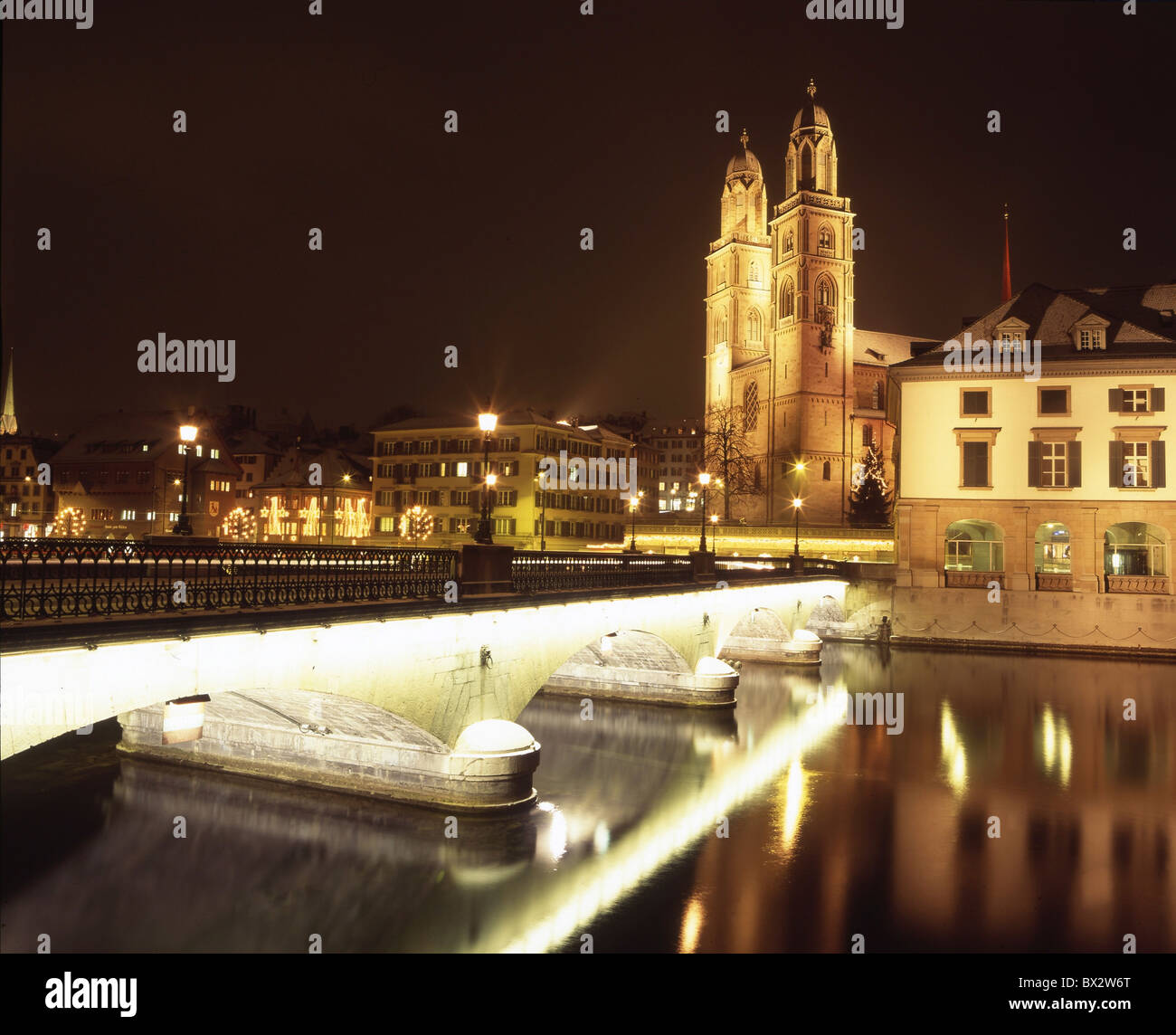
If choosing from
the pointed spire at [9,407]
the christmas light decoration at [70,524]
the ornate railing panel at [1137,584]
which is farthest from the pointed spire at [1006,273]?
the pointed spire at [9,407]

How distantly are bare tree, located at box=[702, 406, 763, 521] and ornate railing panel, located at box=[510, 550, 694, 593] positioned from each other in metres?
51.5

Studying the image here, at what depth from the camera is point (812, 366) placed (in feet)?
283

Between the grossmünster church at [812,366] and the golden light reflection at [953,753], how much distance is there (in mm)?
54727

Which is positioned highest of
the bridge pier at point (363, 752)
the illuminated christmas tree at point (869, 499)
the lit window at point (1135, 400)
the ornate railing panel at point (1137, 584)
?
the lit window at point (1135, 400)

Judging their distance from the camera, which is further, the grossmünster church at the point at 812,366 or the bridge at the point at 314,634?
the grossmünster church at the point at 812,366

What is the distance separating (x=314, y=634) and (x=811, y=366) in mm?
78307

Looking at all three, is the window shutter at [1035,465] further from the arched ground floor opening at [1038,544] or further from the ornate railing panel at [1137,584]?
the ornate railing panel at [1137,584]

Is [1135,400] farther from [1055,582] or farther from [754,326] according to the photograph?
[754,326]

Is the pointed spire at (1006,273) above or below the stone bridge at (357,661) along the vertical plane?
above

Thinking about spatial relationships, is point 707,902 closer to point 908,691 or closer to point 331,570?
point 331,570

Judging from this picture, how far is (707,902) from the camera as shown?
1544 centimetres

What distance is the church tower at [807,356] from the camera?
280 feet

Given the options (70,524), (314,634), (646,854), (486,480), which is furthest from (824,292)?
(314,634)

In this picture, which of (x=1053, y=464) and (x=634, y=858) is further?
(x=1053, y=464)
